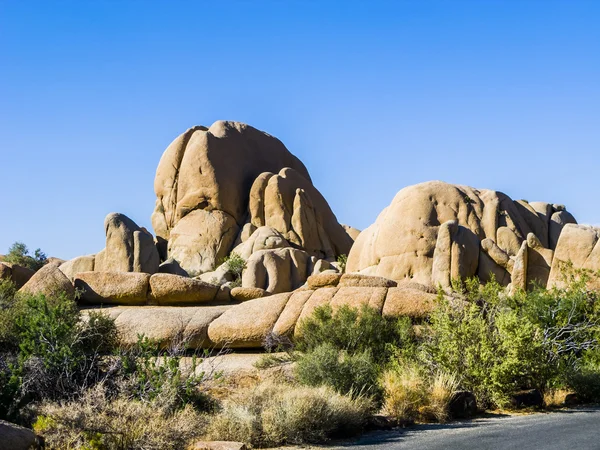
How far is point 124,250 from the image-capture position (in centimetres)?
3812

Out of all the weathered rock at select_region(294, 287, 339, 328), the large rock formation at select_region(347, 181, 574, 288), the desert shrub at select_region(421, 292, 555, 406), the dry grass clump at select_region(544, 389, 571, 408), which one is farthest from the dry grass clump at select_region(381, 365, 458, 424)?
the large rock formation at select_region(347, 181, 574, 288)

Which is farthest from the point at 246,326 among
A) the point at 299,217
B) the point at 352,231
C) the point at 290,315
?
the point at 352,231

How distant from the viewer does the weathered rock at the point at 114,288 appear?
953 inches

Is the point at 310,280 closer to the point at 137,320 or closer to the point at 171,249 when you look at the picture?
the point at 137,320

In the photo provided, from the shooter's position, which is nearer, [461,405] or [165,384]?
[165,384]

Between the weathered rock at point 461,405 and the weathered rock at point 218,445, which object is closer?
the weathered rock at point 218,445

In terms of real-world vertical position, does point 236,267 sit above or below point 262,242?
below

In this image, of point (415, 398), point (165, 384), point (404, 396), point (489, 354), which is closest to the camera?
point (165, 384)

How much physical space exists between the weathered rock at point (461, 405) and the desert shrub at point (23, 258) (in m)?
38.1

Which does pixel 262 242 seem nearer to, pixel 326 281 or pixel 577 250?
pixel 577 250

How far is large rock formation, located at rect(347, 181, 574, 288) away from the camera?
32.7 meters

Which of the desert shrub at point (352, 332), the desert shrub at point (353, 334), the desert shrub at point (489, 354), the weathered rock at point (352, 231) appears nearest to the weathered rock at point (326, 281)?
the desert shrub at point (353, 334)

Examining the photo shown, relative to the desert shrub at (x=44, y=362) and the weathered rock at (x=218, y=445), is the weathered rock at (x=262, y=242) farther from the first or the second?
the weathered rock at (x=218, y=445)

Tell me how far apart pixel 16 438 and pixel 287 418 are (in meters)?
4.19
